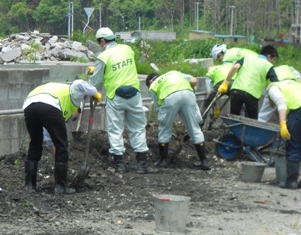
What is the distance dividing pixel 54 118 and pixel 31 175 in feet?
2.59

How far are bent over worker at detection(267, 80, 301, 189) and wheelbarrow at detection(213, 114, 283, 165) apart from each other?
24.9 inches

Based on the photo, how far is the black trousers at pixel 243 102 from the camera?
12078 millimetres

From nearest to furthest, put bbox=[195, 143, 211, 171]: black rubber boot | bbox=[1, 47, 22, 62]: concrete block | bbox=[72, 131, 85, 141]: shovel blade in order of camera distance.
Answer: bbox=[195, 143, 211, 171]: black rubber boot < bbox=[72, 131, 85, 141]: shovel blade < bbox=[1, 47, 22, 62]: concrete block

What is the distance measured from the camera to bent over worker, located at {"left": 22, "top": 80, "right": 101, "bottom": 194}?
852cm

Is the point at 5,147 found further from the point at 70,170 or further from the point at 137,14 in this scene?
the point at 137,14

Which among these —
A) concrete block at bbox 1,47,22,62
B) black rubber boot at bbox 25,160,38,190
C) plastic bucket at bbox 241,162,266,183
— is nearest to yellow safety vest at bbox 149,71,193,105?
plastic bucket at bbox 241,162,266,183

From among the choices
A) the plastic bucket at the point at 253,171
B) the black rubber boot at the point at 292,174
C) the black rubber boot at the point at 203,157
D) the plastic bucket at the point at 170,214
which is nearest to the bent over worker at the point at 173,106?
the black rubber boot at the point at 203,157

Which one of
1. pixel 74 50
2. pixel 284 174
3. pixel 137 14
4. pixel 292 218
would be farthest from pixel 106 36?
pixel 137 14

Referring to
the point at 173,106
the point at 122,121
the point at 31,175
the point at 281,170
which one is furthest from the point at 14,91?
the point at 281,170

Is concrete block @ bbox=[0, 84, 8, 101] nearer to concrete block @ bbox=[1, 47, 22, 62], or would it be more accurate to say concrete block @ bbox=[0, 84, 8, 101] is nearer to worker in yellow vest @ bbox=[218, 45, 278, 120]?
worker in yellow vest @ bbox=[218, 45, 278, 120]

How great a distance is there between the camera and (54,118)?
8516mm

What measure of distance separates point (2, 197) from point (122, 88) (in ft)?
9.52

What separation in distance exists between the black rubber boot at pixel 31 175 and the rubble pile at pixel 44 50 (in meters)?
9.07

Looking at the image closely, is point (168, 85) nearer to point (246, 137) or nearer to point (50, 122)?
point (246, 137)
